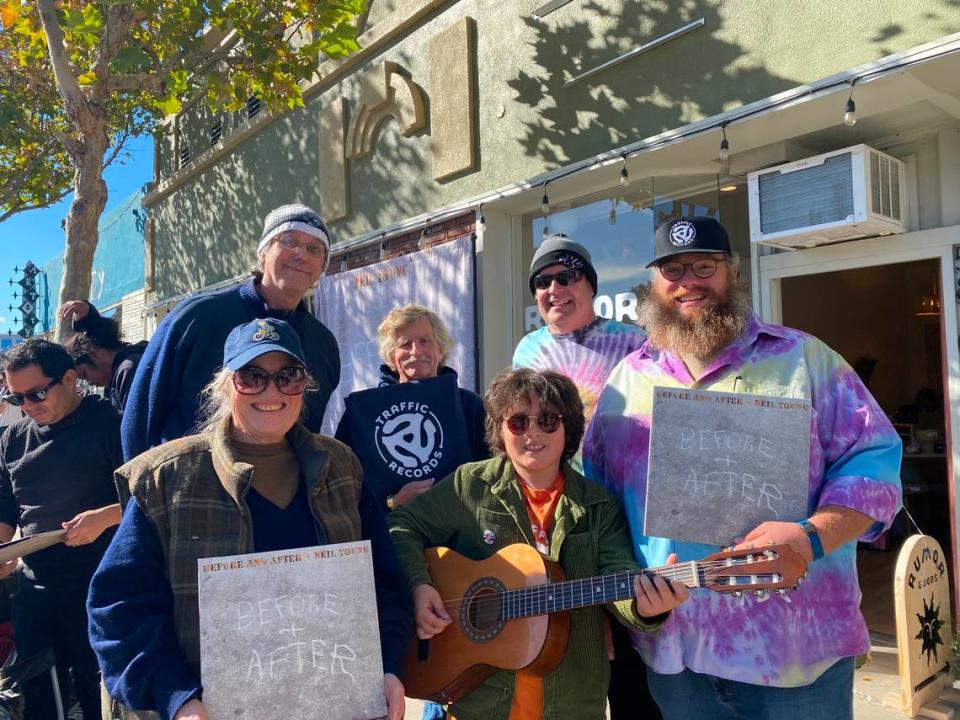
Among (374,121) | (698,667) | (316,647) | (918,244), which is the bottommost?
(698,667)

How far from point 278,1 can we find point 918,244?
5.49 metres

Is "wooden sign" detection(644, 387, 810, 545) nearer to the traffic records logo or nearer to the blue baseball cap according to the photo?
the blue baseball cap

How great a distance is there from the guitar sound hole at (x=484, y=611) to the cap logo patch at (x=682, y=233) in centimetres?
121

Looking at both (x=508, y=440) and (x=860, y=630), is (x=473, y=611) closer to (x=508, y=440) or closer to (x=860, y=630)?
(x=508, y=440)

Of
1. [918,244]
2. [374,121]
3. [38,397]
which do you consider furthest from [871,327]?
[38,397]

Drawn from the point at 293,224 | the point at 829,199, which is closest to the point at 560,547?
the point at 293,224

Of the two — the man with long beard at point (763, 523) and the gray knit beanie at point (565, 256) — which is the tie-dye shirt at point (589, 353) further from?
the man with long beard at point (763, 523)

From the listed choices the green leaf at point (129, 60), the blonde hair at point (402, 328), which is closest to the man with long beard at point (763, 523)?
the blonde hair at point (402, 328)

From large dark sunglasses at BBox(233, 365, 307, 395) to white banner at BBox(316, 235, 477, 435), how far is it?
3554 millimetres

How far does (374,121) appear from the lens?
7.23m

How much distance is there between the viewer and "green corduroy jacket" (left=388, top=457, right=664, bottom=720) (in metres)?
2.19

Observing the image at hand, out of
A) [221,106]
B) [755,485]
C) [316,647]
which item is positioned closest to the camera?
[316,647]

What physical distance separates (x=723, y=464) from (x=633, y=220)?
148 inches

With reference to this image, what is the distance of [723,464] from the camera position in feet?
6.29
